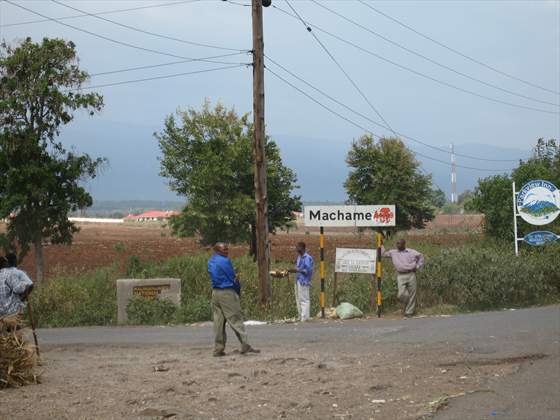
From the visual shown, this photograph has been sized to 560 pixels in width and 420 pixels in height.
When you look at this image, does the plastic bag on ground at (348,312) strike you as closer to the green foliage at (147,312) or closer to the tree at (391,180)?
the green foliage at (147,312)

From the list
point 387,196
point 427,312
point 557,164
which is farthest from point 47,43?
point 387,196

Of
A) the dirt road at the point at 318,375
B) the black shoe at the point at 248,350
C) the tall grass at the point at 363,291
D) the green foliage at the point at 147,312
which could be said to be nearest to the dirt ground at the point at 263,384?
the dirt road at the point at 318,375

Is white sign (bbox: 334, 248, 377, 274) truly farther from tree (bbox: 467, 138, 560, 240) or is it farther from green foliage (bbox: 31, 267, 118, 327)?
tree (bbox: 467, 138, 560, 240)

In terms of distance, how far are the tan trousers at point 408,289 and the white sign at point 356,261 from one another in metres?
1.20

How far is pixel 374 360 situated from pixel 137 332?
23.3ft

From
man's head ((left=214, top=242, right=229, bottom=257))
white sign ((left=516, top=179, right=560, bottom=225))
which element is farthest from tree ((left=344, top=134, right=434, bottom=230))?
man's head ((left=214, top=242, right=229, bottom=257))

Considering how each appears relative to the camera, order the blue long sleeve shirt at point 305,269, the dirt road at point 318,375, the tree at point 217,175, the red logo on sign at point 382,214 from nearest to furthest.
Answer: the dirt road at point 318,375 → the blue long sleeve shirt at point 305,269 → the red logo on sign at point 382,214 → the tree at point 217,175

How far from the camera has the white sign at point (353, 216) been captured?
19.1 m

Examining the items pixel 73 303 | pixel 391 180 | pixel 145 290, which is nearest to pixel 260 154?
pixel 145 290

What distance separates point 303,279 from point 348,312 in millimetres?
1260

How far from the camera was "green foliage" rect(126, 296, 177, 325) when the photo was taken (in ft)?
64.6

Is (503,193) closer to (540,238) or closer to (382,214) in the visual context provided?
(540,238)

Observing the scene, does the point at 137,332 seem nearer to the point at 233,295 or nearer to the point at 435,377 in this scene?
the point at 233,295

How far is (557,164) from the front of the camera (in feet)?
113
